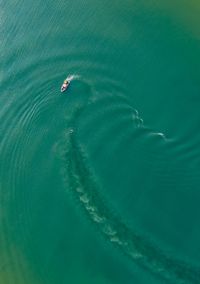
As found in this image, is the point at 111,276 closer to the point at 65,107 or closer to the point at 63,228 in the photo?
the point at 63,228

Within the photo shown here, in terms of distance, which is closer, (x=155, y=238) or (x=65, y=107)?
(x=155, y=238)

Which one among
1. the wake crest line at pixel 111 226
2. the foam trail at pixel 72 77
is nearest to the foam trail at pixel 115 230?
the wake crest line at pixel 111 226

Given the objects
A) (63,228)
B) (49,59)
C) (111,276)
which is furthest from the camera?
(49,59)

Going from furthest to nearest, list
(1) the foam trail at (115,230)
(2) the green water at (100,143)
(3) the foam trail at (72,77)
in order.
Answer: (3) the foam trail at (72,77) < (2) the green water at (100,143) < (1) the foam trail at (115,230)

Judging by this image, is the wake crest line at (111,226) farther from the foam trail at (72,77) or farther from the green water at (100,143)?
the foam trail at (72,77)

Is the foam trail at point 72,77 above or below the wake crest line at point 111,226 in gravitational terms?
above

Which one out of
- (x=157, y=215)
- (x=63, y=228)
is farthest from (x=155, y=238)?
(x=63, y=228)

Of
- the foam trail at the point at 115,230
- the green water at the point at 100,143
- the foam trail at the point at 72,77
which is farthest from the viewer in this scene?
the foam trail at the point at 72,77
